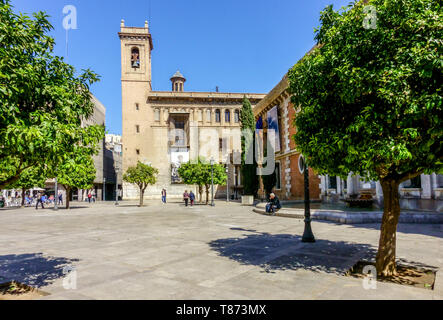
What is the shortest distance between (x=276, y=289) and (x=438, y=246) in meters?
5.68

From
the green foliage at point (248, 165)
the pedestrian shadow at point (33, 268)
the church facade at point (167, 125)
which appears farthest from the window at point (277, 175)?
the pedestrian shadow at point (33, 268)

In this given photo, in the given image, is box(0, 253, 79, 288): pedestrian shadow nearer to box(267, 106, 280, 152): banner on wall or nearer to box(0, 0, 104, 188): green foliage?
box(0, 0, 104, 188): green foliage

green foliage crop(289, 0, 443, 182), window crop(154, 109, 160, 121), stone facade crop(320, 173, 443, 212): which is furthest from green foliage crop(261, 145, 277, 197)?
green foliage crop(289, 0, 443, 182)

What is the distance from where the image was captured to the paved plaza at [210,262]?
4770 mm

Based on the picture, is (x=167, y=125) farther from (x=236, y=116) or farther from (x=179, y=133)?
(x=236, y=116)

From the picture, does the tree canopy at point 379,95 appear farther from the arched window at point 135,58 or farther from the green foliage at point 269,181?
the arched window at point 135,58

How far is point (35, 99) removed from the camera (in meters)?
4.70

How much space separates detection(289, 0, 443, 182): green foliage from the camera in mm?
4357

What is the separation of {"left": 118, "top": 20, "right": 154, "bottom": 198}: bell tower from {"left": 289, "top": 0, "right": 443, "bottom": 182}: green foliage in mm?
38488

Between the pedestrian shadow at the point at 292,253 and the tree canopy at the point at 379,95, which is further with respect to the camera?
the pedestrian shadow at the point at 292,253

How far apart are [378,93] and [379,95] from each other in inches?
2.8

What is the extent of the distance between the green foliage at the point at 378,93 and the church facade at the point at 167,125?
36.0m

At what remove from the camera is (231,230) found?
37.7ft
